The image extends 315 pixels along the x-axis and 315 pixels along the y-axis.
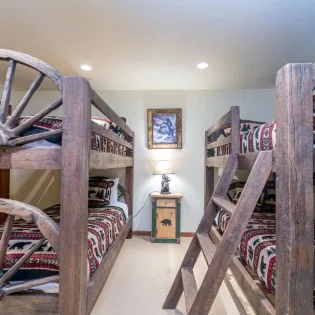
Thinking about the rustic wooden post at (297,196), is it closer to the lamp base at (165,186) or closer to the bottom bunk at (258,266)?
the bottom bunk at (258,266)

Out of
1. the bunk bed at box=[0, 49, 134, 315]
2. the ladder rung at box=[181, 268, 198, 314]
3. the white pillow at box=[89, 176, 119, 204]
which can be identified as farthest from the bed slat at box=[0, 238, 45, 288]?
the white pillow at box=[89, 176, 119, 204]

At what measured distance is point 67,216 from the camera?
1.18m

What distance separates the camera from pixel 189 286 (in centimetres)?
161

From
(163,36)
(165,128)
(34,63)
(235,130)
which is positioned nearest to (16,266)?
(34,63)

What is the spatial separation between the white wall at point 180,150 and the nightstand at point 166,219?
359 millimetres

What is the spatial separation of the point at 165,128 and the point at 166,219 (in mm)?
1380

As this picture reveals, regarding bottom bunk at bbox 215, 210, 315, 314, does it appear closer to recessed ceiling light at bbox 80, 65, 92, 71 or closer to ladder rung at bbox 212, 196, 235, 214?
ladder rung at bbox 212, 196, 235, 214

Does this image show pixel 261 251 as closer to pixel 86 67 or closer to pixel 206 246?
pixel 206 246

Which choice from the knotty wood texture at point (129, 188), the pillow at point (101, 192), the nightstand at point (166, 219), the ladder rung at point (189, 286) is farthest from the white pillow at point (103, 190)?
the ladder rung at point (189, 286)

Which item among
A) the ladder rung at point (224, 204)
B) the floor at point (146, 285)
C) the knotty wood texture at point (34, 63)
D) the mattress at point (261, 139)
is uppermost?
the knotty wood texture at point (34, 63)

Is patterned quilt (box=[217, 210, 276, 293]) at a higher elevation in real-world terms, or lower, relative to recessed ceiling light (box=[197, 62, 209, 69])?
lower

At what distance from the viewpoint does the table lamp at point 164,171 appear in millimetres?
3369

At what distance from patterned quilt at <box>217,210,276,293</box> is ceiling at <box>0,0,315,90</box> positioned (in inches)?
66.7

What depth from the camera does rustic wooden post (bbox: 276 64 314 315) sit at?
91 centimetres
